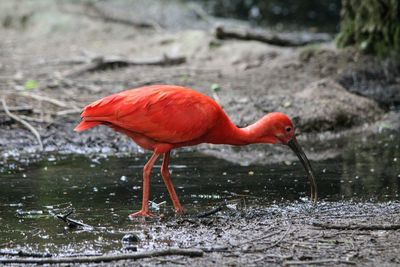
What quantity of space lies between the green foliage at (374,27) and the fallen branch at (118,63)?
2633 millimetres

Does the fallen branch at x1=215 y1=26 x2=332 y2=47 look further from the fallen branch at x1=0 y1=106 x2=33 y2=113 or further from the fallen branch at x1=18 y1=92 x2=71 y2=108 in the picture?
the fallen branch at x1=0 y1=106 x2=33 y2=113

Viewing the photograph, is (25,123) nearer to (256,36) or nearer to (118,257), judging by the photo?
(118,257)

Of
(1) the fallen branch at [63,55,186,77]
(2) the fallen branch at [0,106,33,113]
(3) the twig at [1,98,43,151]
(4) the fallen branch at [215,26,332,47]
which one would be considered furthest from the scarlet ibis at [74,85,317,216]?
(4) the fallen branch at [215,26,332,47]

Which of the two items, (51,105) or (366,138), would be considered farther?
(51,105)

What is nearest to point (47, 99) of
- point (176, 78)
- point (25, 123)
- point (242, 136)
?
point (25, 123)

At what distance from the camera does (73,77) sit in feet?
41.7

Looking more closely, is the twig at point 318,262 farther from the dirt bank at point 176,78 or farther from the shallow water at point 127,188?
the dirt bank at point 176,78

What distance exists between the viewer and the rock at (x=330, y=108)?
10.7 meters

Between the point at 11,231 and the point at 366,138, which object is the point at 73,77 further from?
the point at 11,231

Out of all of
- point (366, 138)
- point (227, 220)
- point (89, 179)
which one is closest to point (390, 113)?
point (366, 138)

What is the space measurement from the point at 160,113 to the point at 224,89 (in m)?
5.07

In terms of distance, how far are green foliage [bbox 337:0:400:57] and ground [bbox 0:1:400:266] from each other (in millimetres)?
238

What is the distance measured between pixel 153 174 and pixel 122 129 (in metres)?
1.74

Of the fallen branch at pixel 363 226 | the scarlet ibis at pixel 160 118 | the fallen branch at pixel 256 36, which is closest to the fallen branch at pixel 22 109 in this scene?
the scarlet ibis at pixel 160 118
